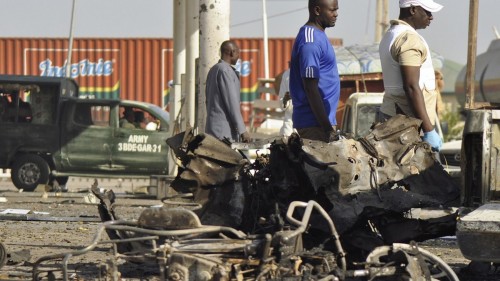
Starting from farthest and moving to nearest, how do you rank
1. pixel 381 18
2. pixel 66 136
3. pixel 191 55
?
pixel 381 18, pixel 66 136, pixel 191 55

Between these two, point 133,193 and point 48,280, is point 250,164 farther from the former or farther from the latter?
point 133,193

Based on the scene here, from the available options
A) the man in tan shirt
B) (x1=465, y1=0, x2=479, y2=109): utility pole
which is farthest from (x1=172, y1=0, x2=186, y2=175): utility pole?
(x1=465, y1=0, x2=479, y2=109): utility pole

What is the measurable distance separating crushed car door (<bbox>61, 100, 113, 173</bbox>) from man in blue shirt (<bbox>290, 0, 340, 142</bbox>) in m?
12.6

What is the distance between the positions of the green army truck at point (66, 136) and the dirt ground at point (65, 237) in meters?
2.41

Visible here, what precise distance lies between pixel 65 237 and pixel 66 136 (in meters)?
10.9

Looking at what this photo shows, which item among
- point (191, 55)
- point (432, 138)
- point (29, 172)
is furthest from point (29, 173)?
point (432, 138)

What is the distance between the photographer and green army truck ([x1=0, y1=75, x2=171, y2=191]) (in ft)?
70.0

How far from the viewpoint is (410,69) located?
28.8 ft

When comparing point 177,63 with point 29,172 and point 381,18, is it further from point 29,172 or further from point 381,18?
point 381,18

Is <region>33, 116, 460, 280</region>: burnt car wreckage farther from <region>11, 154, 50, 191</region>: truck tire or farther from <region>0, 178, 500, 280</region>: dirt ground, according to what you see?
<region>11, 154, 50, 191</region>: truck tire

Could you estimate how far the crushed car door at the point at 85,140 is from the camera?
21484 mm

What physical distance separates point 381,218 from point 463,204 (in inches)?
27.3

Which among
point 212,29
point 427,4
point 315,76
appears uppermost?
point 427,4

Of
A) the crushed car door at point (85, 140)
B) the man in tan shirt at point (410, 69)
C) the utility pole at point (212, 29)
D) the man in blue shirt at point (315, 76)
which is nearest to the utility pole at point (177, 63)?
the crushed car door at point (85, 140)
